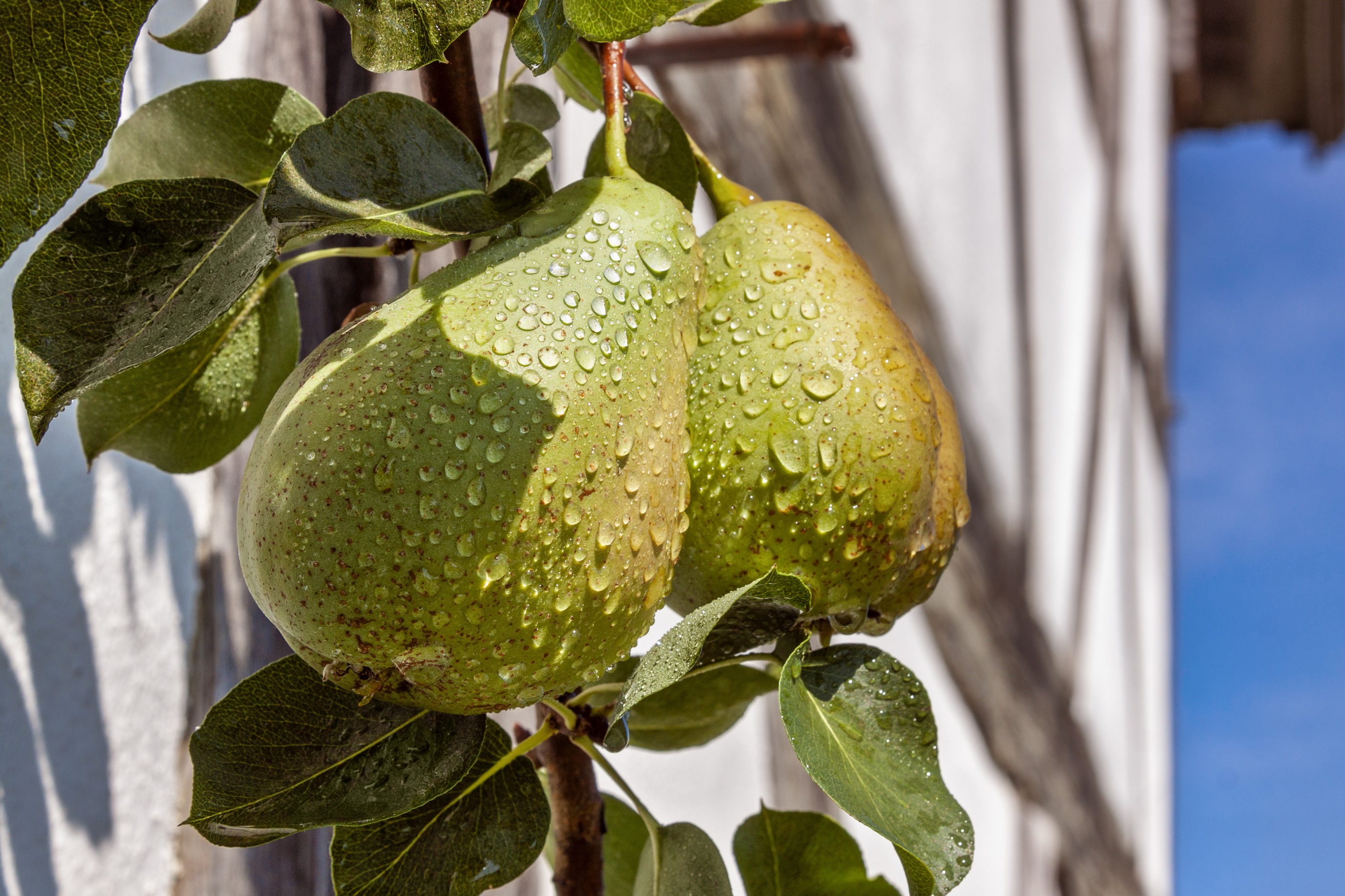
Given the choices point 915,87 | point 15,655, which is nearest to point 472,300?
point 15,655

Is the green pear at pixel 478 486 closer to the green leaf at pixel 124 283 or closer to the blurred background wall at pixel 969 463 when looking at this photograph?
the green leaf at pixel 124 283

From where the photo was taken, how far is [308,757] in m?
0.27

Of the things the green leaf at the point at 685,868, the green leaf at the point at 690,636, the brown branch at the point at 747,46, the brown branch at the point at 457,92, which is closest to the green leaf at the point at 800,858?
the green leaf at the point at 685,868

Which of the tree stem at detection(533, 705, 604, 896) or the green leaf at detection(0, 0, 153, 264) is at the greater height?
the green leaf at detection(0, 0, 153, 264)

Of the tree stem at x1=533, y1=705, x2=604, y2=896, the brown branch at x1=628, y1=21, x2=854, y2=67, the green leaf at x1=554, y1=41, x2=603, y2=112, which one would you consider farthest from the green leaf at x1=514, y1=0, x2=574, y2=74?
the brown branch at x1=628, y1=21, x2=854, y2=67

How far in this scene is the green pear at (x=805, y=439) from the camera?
0.29m

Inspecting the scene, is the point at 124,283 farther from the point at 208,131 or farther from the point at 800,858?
the point at 800,858

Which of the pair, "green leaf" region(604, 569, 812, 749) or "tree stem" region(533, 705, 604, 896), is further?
"tree stem" region(533, 705, 604, 896)

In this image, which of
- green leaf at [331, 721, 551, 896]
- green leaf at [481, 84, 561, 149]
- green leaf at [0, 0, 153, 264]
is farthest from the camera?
green leaf at [481, 84, 561, 149]

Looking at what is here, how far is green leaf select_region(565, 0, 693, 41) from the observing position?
240mm

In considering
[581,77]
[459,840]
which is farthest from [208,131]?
[459,840]

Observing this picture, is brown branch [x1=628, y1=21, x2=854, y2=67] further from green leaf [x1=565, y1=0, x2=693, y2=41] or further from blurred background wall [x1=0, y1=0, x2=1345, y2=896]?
green leaf [x1=565, y1=0, x2=693, y2=41]

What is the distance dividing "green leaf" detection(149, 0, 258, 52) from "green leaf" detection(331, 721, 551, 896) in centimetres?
23

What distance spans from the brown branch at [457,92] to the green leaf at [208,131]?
5 centimetres
